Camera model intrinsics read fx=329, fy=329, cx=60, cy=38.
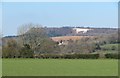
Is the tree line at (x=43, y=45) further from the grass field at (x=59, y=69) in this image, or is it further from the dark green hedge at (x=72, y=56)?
the grass field at (x=59, y=69)

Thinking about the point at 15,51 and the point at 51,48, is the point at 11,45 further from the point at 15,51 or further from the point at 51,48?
the point at 51,48

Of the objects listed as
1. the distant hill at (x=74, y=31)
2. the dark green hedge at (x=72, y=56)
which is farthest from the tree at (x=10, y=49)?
the distant hill at (x=74, y=31)

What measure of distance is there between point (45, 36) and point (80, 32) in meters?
7.69

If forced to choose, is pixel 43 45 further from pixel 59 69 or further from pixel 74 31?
pixel 59 69

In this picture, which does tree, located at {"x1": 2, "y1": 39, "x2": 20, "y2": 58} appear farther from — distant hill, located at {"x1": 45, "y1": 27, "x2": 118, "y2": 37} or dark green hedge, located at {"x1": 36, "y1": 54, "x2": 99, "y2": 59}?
distant hill, located at {"x1": 45, "y1": 27, "x2": 118, "y2": 37}

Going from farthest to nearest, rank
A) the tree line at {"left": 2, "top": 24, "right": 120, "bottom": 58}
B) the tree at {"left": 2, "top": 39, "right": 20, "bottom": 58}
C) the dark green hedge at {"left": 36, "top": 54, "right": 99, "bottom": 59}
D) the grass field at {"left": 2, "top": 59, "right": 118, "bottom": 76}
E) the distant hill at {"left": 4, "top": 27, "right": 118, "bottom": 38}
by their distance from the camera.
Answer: the distant hill at {"left": 4, "top": 27, "right": 118, "bottom": 38} < the dark green hedge at {"left": 36, "top": 54, "right": 99, "bottom": 59} < the tree line at {"left": 2, "top": 24, "right": 120, "bottom": 58} < the tree at {"left": 2, "top": 39, "right": 20, "bottom": 58} < the grass field at {"left": 2, "top": 59, "right": 118, "bottom": 76}

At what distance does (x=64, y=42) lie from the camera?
68.9 m

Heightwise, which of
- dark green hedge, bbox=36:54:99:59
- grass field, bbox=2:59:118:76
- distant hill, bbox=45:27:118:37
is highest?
distant hill, bbox=45:27:118:37

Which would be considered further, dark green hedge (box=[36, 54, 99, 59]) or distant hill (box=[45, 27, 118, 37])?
distant hill (box=[45, 27, 118, 37])

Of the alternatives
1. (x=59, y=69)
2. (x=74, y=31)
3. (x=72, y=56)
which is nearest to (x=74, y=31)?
(x=74, y=31)

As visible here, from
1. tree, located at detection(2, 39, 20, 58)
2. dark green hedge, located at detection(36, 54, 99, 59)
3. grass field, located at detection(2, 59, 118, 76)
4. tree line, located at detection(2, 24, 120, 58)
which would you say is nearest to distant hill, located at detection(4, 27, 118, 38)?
tree line, located at detection(2, 24, 120, 58)

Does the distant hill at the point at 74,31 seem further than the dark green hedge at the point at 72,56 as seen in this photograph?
Yes

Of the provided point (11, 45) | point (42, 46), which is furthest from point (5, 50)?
point (42, 46)

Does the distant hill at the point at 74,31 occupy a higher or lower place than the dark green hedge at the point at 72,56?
higher
